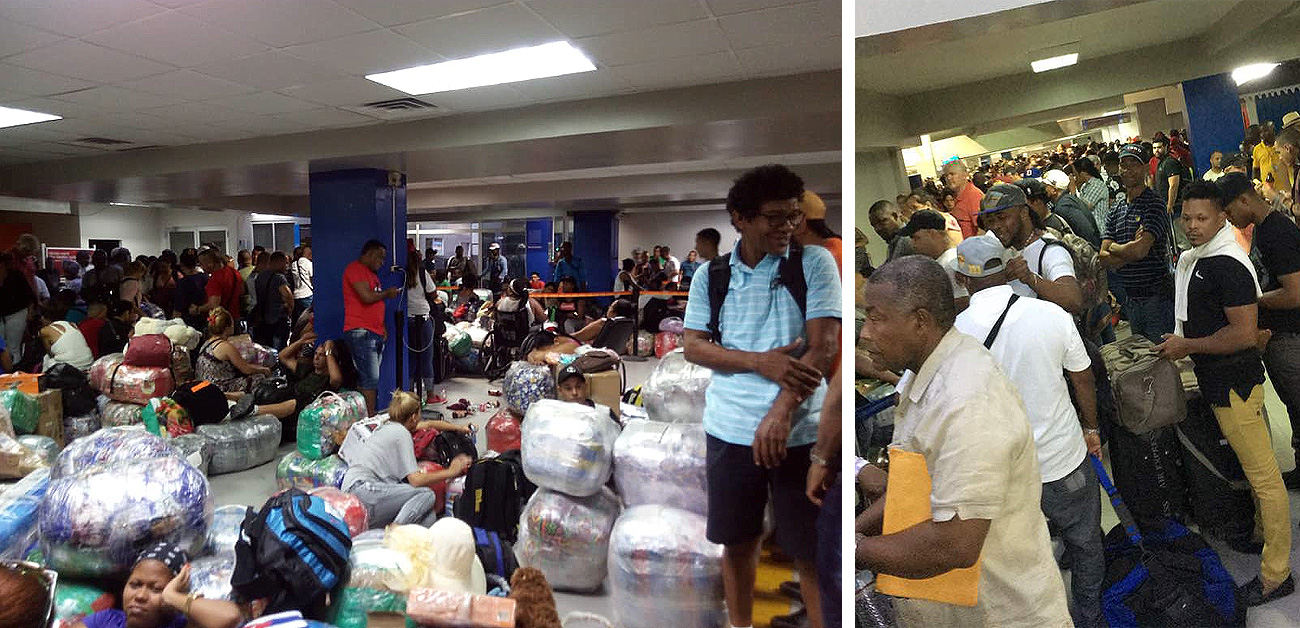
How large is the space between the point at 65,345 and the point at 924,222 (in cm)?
373

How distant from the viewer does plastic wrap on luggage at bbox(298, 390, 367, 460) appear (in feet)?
8.90

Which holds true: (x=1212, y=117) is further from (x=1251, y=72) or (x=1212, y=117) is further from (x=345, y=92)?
(x=345, y=92)

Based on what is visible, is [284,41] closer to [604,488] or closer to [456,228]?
[456,228]

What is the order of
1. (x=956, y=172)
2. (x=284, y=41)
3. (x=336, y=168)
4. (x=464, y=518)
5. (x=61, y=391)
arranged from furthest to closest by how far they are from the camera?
1. (x=336, y=168)
2. (x=61, y=391)
3. (x=284, y=41)
4. (x=464, y=518)
5. (x=956, y=172)

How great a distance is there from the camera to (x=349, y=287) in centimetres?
305

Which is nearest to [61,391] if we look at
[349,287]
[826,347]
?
[349,287]

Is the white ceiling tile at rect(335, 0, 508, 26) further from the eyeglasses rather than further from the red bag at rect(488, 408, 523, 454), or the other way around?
the eyeglasses

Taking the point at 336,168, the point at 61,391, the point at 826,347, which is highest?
the point at 336,168

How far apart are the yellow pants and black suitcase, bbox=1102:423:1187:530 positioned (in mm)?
92

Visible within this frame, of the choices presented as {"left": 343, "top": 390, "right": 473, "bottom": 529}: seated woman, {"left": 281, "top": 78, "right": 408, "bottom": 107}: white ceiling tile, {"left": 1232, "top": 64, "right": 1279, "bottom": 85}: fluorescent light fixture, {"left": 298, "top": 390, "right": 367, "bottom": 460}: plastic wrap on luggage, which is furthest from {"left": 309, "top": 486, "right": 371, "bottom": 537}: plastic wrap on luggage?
{"left": 1232, "top": 64, "right": 1279, "bottom": 85}: fluorescent light fixture

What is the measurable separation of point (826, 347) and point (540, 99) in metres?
2.61

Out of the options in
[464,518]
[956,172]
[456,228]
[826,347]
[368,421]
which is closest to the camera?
[956,172]

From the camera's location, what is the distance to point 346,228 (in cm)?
411

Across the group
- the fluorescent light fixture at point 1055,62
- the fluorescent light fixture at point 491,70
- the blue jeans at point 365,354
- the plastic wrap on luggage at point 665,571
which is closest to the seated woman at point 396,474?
the blue jeans at point 365,354
